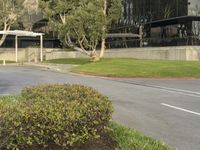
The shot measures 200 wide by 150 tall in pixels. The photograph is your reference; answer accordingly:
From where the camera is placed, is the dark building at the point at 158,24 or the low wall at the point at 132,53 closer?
the low wall at the point at 132,53

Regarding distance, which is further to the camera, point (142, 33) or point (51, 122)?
point (142, 33)

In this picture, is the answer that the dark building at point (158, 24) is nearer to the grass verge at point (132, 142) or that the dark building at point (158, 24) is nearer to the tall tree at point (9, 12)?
the tall tree at point (9, 12)

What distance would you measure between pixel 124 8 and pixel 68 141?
52418mm

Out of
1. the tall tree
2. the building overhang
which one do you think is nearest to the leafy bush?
the building overhang

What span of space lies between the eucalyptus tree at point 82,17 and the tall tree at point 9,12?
47.3 ft

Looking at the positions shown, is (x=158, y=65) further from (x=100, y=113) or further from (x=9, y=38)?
(x=9, y=38)

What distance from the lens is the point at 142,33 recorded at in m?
53.7

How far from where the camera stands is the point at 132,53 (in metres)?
51.6

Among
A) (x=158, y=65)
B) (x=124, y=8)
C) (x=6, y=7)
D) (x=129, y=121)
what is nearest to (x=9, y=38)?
(x=6, y=7)

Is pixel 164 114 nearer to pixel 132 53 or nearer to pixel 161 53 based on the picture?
pixel 161 53

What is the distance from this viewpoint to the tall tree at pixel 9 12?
196 feet

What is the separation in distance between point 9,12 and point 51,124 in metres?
56.3

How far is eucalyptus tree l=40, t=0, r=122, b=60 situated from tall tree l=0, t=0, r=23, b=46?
14.4 meters

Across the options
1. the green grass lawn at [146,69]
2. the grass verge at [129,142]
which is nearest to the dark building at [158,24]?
the green grass lawn at [146,69]
